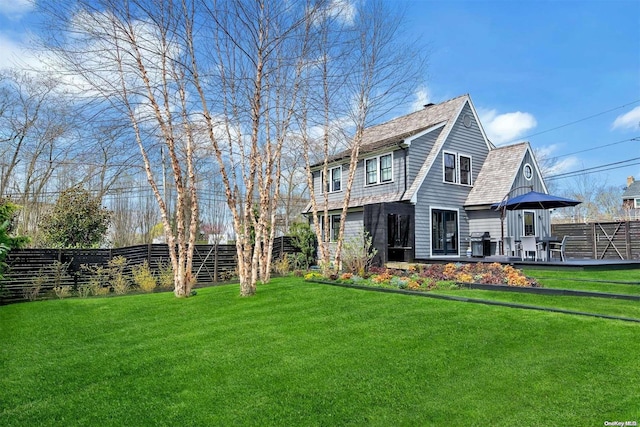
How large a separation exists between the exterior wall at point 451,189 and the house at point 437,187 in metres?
0.04

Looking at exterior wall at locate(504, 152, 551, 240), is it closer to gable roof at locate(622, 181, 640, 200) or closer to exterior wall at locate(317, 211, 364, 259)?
exterior wall at locate(317, 211, 364, 259)

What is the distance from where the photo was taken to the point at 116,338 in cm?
540

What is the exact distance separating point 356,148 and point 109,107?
24.2ft

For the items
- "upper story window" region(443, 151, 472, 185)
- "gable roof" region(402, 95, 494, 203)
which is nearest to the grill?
"upper story window" region(443, 151, 472, 185)

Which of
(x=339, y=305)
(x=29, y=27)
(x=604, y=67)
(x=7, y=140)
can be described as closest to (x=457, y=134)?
(x=604, y=67)

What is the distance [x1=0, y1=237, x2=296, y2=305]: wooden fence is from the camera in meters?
10.8

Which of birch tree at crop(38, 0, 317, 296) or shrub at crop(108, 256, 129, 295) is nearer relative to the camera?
birch tree at crop(38, 0, 317, 296)

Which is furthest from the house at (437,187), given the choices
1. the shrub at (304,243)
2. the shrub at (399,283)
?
the shrub at (399,283)

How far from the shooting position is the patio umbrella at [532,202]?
13234mm

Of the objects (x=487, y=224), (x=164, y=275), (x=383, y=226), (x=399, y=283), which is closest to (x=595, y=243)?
(x=487, y=224)

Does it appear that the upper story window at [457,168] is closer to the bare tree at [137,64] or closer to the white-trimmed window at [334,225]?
the white-trimmed window at [334,225]

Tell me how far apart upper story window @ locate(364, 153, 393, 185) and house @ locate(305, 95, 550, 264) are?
0.04 m

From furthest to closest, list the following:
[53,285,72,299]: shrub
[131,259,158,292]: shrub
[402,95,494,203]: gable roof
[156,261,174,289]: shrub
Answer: [402,95,494,203]: gable roof < [156,261,174,289]: shrub < [131,259,158,292]: shrub < [53,285,72,299]: shrub

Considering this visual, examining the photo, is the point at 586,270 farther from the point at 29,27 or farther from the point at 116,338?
the point at 29,27
